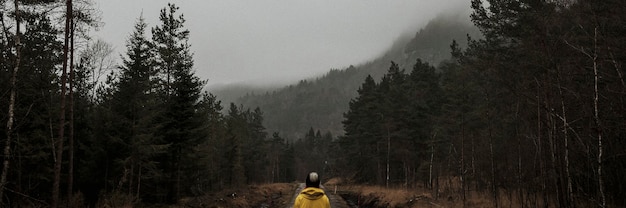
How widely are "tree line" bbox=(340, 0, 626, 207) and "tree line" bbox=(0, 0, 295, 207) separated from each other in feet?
55.1

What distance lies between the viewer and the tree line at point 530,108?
1177 cm

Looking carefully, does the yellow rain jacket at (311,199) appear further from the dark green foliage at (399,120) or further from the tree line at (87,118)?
the dark green foliage at (399,120)

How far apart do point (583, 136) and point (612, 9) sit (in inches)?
171

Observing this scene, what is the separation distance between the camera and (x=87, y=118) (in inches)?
851

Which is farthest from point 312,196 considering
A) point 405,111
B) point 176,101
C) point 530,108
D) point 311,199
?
point 405,111

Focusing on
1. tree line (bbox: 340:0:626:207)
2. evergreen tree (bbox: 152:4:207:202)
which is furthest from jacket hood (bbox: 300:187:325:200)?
evergreen tree (bbox: 152:4:207:202)

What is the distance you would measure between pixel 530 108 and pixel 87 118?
22.7 metres

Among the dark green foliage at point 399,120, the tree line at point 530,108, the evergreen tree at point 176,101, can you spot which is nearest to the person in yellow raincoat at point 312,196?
the tree line at point 530,108

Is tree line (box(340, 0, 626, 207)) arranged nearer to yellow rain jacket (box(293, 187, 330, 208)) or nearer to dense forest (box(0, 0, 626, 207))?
dense forest (box(0, 0, 626, 207))

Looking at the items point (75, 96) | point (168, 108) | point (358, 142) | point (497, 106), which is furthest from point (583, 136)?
point (358, 142)

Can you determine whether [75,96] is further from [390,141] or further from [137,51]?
[390,141]

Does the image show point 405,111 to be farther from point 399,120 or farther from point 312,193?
point 312,193

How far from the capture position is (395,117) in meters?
40.7

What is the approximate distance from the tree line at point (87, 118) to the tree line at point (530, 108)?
55.1ft
